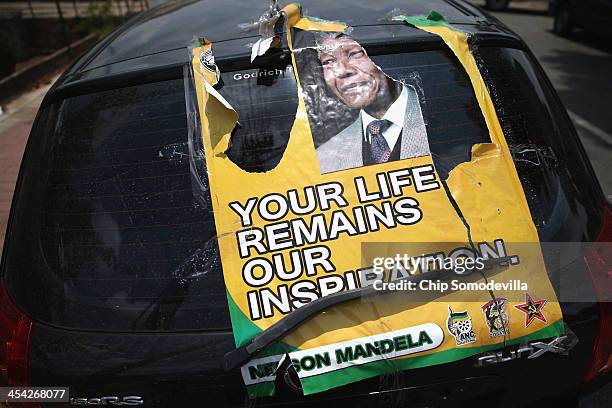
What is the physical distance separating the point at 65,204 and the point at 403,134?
1089mm

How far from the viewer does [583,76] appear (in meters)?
8.97

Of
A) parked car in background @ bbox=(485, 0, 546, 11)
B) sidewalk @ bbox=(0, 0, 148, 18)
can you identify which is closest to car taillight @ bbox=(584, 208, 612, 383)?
sidewalk @ bbox=(0, 0, 148, 18)

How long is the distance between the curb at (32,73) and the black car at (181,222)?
23.8ft

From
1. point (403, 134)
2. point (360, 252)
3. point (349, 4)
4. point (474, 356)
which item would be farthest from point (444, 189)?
point (349, 4)

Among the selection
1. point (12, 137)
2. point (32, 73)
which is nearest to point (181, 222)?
point (12, 137)

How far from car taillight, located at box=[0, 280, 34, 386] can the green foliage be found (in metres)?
11.3

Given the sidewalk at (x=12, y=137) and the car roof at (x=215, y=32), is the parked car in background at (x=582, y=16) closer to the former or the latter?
the car roof at (x=215, y=32)

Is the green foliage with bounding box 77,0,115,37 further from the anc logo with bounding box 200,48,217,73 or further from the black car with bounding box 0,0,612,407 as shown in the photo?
the anc logo with bounding box 200,48,217,73

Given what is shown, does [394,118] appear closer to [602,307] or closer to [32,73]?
[602,307]

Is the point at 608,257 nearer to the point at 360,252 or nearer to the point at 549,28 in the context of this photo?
the point at 360,252

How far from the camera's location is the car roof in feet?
6.54

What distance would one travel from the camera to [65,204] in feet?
6.12

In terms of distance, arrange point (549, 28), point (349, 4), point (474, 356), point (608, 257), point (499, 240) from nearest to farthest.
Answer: point (474, 356)
point (499, 240)
point (608, 257)
point (349, 4)
point (549, 28)

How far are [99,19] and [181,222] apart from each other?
38.7ft
